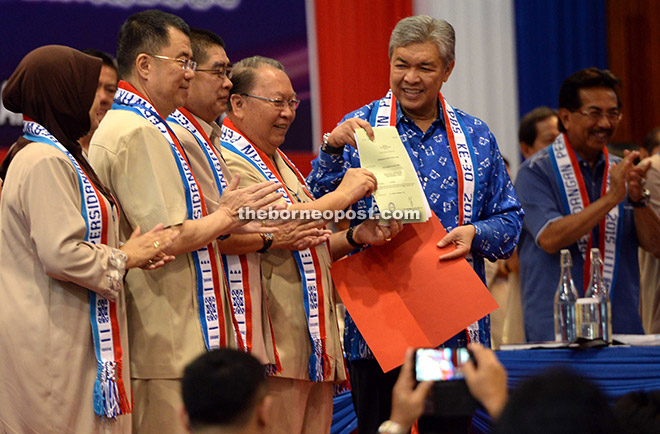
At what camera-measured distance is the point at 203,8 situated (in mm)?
5547

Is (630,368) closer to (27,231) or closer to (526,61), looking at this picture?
(27,231)

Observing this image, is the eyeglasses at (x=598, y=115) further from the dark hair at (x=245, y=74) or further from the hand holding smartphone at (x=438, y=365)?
the hand holding smartphone at (x=438, y=365)

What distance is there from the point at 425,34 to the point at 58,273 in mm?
1404

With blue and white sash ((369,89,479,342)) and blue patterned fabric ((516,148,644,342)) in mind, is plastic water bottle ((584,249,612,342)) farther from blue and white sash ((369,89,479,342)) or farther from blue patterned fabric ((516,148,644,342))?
blue and white sash ((369,89,479,342))

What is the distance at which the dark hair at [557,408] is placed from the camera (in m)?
1.38

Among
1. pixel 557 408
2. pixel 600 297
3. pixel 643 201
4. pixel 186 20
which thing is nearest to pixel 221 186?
pixel 557 408

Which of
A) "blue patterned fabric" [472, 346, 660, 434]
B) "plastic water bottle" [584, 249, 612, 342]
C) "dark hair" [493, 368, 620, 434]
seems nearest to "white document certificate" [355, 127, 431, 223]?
"blue patterned fabric" [472, 346, 660, 434]

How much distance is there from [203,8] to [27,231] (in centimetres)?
339

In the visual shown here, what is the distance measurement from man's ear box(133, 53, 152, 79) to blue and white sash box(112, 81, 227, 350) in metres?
0.09

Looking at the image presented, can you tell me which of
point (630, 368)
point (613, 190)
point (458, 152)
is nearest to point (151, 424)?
point (458, 152)

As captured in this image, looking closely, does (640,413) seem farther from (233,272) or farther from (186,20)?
(186,20)

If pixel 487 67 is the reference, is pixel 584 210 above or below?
below

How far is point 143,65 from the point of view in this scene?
9.27 feet

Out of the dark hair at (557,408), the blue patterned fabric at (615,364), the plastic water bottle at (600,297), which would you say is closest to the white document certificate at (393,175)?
the blue patterned fabric at (615,364)
